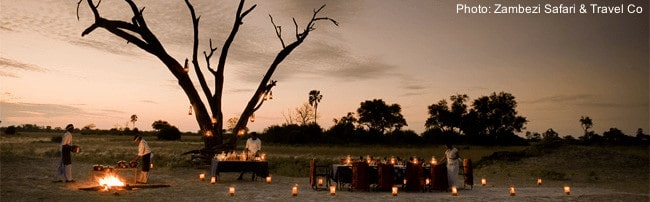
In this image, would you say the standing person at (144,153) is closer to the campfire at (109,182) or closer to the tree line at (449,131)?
the campfire at (109,182)

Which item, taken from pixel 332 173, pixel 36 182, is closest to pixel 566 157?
pixel 332 173

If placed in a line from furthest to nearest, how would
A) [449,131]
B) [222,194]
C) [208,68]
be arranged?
[449,131] < [208,68] < [222,194]

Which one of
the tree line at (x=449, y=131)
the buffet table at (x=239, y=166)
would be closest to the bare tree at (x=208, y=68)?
the buffet table at (x=239, y=166)

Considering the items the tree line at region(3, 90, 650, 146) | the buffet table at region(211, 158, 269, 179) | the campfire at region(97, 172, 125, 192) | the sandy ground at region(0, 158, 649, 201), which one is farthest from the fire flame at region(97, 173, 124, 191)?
the tree line at region(3, 90, 650, 146)

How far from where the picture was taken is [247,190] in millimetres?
14820

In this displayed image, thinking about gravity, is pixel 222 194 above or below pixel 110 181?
below

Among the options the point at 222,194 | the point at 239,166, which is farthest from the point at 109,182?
the point at 239,166

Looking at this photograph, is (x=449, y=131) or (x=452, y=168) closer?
(x=452, y=168)

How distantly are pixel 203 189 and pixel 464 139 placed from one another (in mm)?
68194

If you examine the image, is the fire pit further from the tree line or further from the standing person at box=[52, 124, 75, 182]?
the tree line

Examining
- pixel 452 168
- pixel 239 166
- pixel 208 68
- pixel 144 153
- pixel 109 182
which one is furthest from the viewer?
pixel 208 68

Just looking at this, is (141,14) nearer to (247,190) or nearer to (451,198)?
(247,190)

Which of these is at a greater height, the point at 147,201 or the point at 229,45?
the point at 229,45

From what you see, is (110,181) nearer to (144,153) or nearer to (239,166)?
(144,153)
